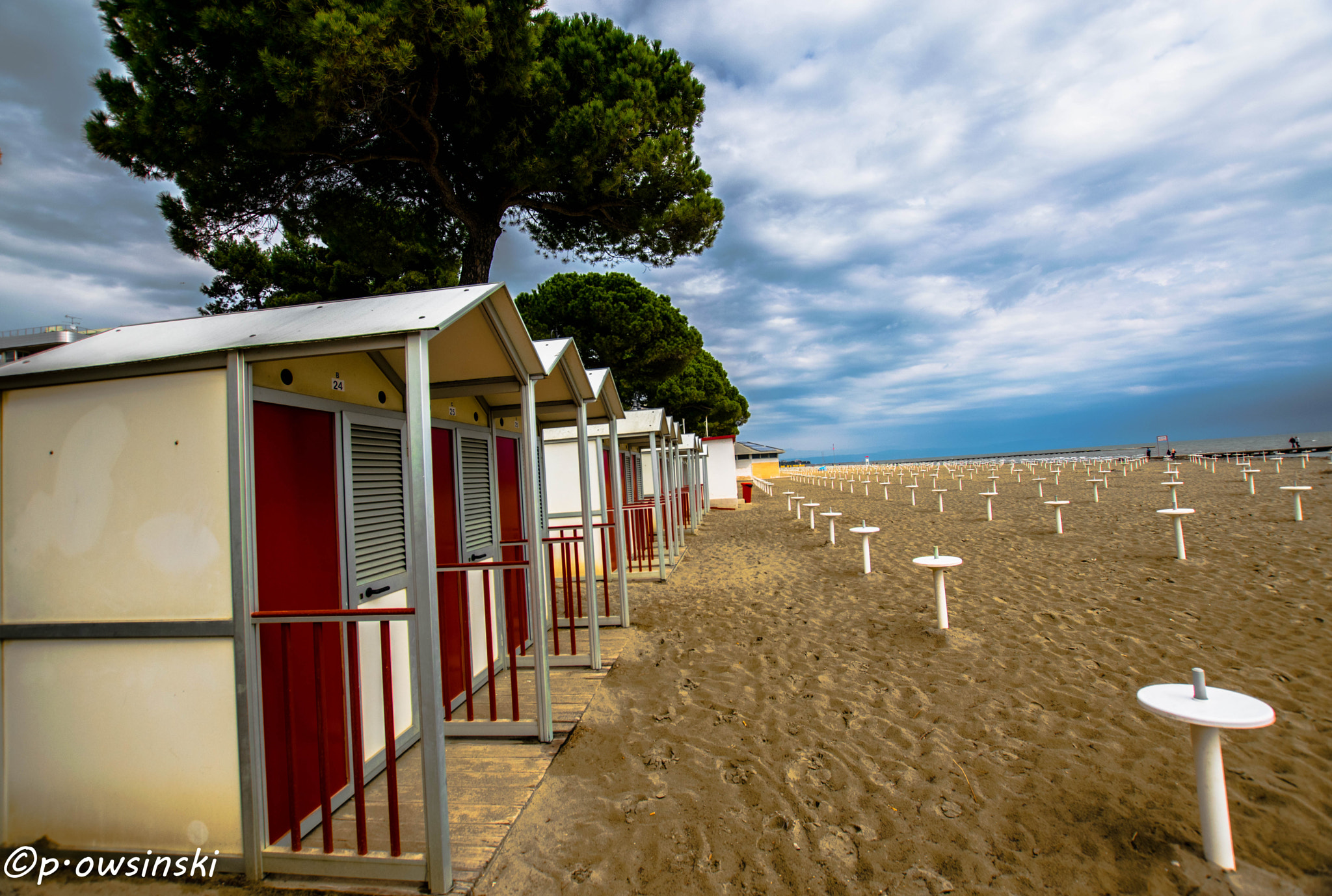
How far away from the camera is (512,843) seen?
9.28 feet

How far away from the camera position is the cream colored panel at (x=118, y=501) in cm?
252

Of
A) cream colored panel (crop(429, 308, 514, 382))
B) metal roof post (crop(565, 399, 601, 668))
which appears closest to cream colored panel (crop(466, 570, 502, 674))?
metal roof post (crop(565, 399, 601, 668))

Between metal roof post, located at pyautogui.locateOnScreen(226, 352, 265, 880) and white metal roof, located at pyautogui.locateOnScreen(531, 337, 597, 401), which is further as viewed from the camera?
white metal roof, located at pyautogui.locateOnScreen(531, 337, 597, 401)

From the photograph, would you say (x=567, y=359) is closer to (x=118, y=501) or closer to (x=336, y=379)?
(x=336, y=379)

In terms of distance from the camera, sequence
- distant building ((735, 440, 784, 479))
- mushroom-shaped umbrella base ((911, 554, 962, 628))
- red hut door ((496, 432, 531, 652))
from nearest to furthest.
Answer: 1. red hut door ((496, 432, 531, 652))
2. mushroom-shaped umbrella base ((911, 554, 962, 628))
3. distant building ((735, 440, 784, 479))

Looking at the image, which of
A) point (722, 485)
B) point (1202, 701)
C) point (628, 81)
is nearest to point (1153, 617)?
point (1202, 701)

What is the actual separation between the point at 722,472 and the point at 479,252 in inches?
666

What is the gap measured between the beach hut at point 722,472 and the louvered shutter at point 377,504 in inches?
819

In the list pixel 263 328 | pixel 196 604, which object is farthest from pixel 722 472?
pixel 196 604

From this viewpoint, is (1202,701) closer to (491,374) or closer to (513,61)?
(491,374)

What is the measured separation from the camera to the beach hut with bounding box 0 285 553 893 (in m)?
2.47

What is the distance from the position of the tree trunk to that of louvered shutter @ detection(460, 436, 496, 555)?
523cm

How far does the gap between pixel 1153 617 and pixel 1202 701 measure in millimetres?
4649

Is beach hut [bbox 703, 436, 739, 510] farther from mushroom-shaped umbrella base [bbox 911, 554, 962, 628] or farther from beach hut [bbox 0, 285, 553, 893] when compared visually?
beach hut [bbox 0, 285, 553, 893]
